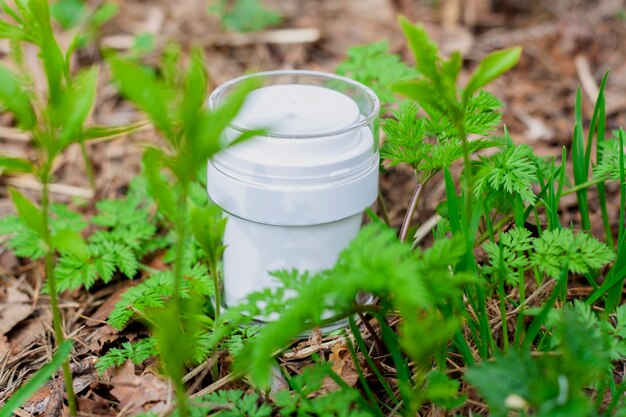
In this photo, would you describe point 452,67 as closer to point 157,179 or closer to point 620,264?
point 157,179

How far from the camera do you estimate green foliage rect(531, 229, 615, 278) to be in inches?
51.0

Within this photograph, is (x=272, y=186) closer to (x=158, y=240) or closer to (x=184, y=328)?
(x=184, y=328)

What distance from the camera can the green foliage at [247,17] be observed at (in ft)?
10.0

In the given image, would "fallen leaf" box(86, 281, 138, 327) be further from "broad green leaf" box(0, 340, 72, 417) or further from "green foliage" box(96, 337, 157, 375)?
"broad green leaf" box(0, 340, 72, 417)

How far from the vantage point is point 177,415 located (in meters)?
1.23

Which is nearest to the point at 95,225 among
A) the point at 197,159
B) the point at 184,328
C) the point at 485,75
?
the point at 184,328

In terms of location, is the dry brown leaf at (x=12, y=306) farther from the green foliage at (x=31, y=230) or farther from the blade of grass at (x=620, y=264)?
the blade of grass at (x=620, y=264)

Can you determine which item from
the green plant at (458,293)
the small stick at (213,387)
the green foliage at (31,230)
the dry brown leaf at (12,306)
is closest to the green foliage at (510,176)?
the green plant at (458,293)

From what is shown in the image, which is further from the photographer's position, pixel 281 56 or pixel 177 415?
pixel 281 56

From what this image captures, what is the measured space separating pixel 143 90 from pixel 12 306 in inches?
43.6

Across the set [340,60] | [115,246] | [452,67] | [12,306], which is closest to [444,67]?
[452,67]

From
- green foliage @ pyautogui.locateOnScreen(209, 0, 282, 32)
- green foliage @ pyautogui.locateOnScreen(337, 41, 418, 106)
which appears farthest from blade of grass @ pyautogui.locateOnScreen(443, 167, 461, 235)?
green foliage @ pyautogui.locateOnScreen(209, 0, 282, 32)

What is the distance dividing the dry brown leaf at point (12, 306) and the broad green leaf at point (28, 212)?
72cm

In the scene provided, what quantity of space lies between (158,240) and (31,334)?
0.41 m
